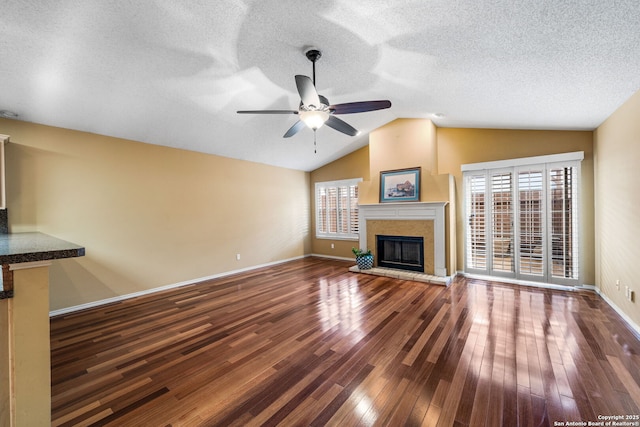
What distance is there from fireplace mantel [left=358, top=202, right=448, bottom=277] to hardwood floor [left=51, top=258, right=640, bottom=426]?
104cm

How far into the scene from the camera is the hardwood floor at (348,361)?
172 cm

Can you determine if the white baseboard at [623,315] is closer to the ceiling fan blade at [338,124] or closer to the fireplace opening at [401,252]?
the fireplace opening at [401,252]

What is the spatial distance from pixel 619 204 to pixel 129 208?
22.2ft

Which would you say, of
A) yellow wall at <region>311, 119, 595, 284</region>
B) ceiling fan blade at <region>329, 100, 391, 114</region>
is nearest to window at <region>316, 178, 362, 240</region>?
yellow wall at <region>311, 119, 595, 284</region>

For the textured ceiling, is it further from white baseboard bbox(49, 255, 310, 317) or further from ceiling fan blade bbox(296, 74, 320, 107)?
white baseboard bbox(49, 255, 310, 317)

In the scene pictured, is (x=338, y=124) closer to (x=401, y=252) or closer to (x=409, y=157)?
(x=409, y=157)

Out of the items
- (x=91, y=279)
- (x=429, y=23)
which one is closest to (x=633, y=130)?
(x=429, y=23)

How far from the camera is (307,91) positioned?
2.36 meters

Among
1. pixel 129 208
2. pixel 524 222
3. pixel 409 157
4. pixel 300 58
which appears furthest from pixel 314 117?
pixel 524 222

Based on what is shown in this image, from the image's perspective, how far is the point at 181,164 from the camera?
477 cm

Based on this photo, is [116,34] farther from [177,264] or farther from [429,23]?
[177,264]

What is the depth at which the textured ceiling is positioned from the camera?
1.93 metres

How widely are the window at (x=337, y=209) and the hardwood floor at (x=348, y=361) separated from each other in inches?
119

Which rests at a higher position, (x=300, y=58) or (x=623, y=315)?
(x=300, y=58)
